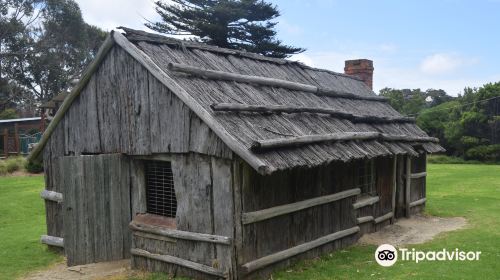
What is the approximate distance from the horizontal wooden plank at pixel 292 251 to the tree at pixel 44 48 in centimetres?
4568

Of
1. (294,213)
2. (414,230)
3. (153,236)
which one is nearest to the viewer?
(153,236)

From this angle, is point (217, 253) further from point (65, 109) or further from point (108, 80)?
point (65, 109)

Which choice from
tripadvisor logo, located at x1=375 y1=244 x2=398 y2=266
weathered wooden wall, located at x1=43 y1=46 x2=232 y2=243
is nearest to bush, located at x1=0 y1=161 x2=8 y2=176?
weathered wooden wall, located at x1=43 y1=46 x2=232 y2=243

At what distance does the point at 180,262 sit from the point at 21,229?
27.9 feet

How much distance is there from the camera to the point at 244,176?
8070 mm

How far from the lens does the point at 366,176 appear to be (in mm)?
12570

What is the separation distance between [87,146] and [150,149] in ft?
6.64

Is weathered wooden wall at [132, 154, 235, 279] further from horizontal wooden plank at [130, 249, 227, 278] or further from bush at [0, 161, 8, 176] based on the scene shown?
bush at [0, 161, 8, 176]

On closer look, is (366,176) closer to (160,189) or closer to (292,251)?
(292,251)

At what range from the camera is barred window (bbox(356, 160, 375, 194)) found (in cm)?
1220

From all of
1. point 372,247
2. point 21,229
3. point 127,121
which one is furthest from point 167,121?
point 21,229

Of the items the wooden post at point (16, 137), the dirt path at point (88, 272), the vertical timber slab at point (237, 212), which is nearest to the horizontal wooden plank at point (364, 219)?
the vertical timber slab at point (237, 212)

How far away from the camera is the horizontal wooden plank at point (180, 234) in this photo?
8039 mm

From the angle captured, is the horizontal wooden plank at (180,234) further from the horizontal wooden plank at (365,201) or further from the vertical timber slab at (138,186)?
the horizontal wooden plank at (365,201)
